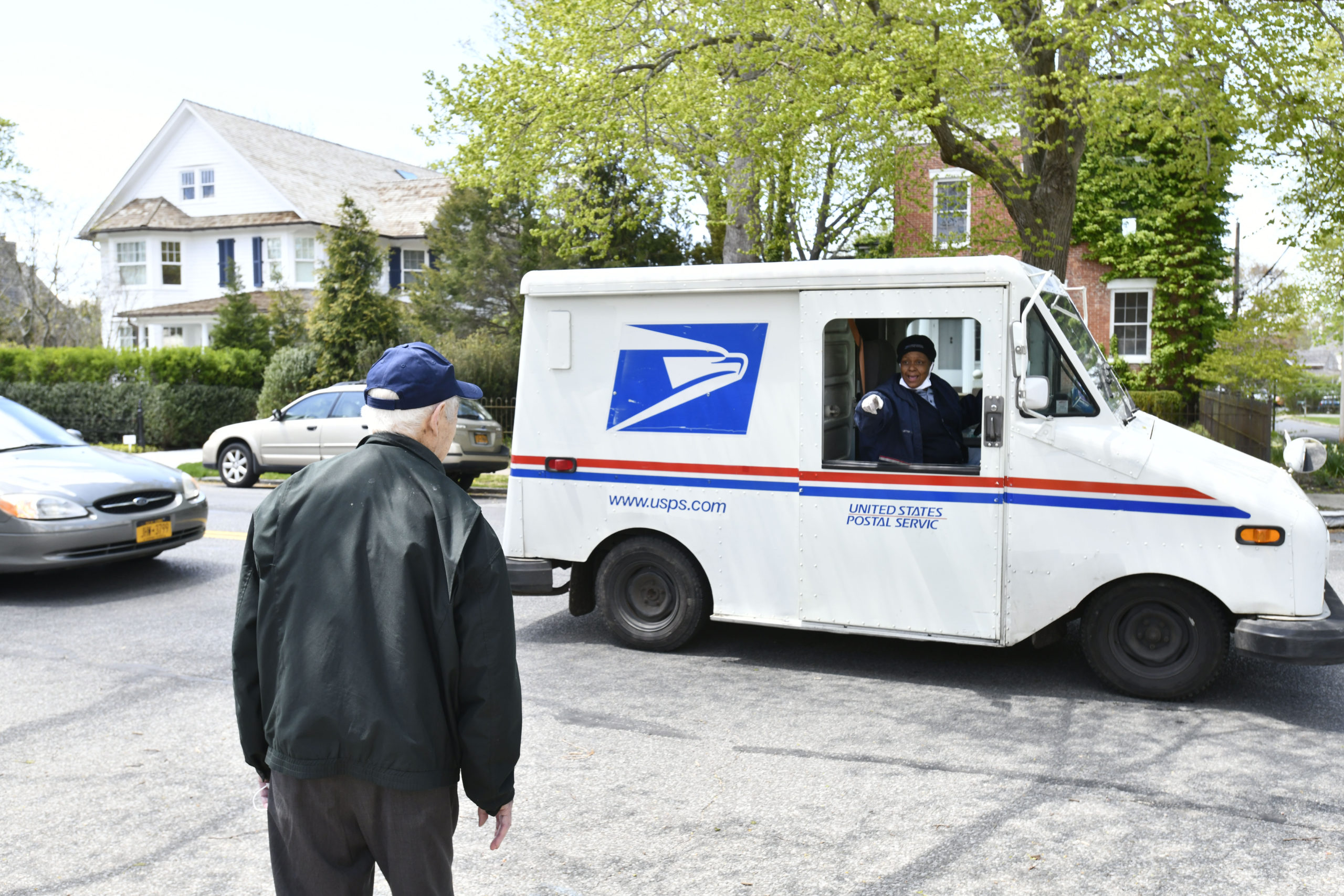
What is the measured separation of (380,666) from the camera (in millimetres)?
2400

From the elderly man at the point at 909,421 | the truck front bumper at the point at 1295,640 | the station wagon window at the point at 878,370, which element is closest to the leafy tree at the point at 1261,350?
the station wagon window at the point at 878,370

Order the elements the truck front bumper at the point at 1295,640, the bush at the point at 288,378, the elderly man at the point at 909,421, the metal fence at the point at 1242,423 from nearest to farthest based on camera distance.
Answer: the truck front bumper at the point at 1295,640 → the elderly man at the point at 909,421 → the metal fence at the point at 1242,423 → the bush at the point at 288,378

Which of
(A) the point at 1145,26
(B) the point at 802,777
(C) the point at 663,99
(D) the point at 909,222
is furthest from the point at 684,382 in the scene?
(D) the point at 909,222

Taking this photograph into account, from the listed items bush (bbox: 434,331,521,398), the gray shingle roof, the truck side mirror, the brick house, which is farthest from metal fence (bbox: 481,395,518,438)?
the truck side mirror

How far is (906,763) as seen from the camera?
16.6 ft

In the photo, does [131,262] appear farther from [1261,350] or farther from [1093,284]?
[1261,350]

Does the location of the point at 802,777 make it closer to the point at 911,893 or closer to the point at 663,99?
the point at 911,893

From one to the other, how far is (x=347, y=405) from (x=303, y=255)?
73.3 feet

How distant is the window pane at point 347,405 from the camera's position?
1711cm

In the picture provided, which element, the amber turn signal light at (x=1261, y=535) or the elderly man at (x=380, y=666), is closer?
the elderly man at (x=380, y=666)

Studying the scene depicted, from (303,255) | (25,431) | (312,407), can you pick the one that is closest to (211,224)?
(303,255)

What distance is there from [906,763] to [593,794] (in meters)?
1.47

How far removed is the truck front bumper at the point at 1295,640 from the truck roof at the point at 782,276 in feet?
7.26

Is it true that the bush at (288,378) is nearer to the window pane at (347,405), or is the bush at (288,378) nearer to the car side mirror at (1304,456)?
the window pane at (347,405)
